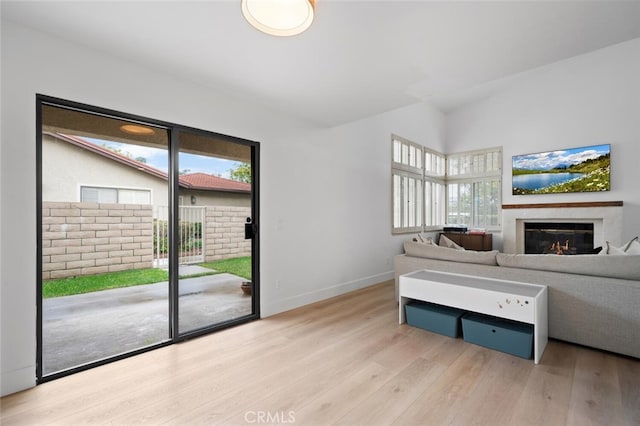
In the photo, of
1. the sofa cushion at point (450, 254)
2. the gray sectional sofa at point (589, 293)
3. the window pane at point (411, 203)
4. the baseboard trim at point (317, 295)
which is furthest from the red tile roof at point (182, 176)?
the window pane at point (411, 203)

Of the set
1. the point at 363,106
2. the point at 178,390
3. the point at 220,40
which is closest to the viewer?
the point at 178,390

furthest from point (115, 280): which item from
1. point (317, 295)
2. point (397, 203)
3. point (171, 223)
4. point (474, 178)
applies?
point (474, 178)

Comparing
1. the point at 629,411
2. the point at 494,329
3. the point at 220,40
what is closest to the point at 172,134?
the point at 220,40

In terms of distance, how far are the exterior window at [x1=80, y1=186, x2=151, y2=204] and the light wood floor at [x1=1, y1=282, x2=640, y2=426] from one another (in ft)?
4.43

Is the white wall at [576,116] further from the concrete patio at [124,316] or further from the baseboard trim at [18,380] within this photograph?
the baseboard trim at [18,380]

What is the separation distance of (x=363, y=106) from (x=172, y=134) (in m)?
1.99

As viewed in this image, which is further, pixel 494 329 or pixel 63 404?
pixel 494 329

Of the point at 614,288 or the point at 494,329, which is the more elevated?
the point at 614,288

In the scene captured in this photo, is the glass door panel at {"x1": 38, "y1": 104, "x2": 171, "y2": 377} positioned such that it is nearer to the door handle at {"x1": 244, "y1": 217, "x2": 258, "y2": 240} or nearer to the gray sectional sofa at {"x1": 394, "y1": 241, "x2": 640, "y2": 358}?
the door handle at {"x1": 244, "y1": 217, "x2": 258, "y2": 240}

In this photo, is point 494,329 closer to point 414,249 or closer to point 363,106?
point 414,249

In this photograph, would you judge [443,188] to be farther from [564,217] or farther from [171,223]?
[171,223]

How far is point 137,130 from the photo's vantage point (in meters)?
2.58

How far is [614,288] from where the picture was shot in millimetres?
2346

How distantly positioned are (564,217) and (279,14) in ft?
21.6
